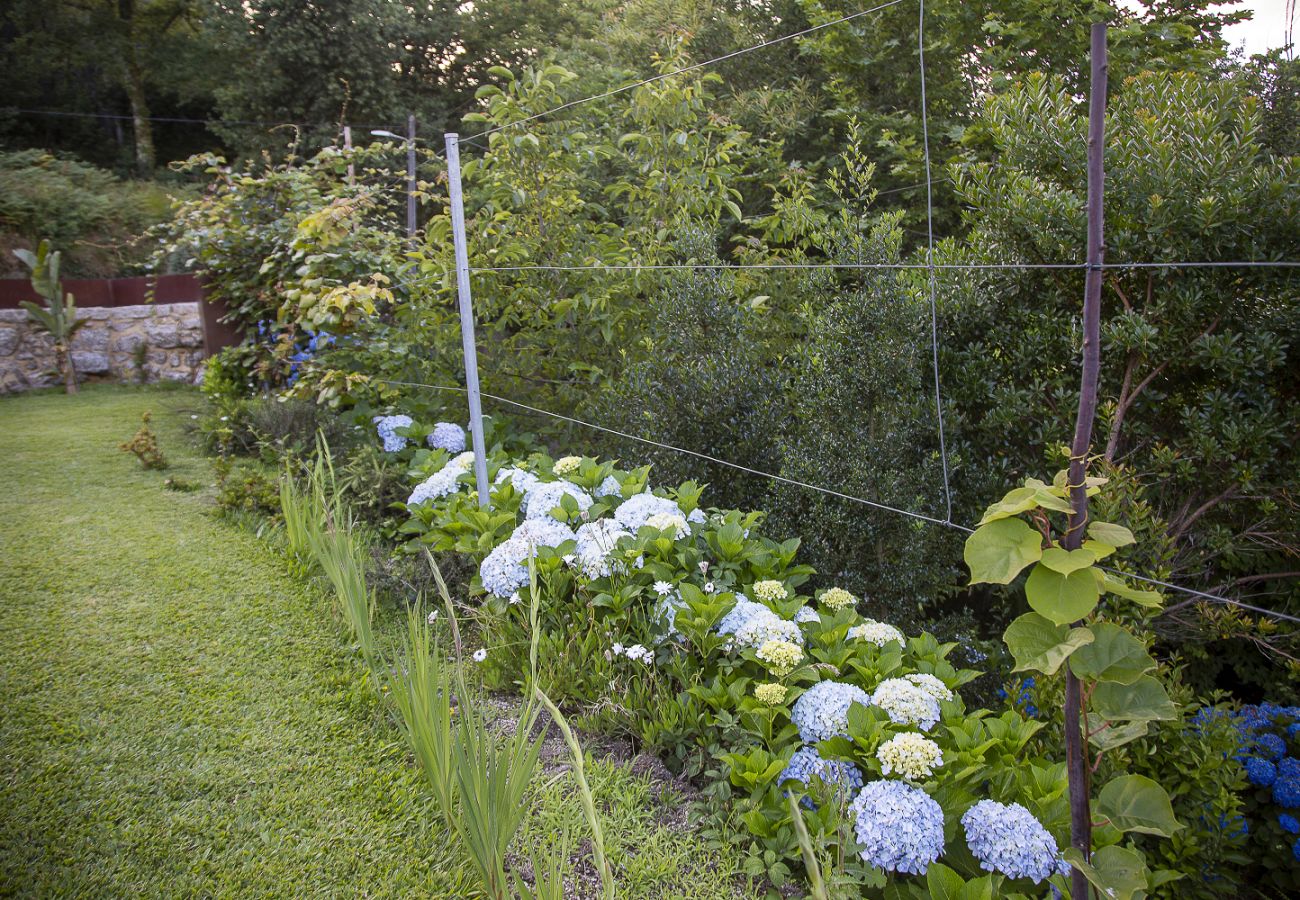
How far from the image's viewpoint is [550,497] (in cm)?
333

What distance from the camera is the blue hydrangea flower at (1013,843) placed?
175 centimetres

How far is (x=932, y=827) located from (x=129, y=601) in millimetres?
3305

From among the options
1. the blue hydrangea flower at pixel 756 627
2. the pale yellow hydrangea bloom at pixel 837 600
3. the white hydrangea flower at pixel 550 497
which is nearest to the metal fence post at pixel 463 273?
the white hydrangea flower at pixel 550 497

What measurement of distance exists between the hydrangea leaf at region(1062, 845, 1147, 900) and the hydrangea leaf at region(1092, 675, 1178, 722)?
22 cm

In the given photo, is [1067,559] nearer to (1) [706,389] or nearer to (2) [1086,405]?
(2) [1086,405]

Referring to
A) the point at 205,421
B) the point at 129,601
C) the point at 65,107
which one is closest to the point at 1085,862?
the point at 129,601

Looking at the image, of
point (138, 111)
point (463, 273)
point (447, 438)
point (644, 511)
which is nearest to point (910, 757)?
point (644, 511)

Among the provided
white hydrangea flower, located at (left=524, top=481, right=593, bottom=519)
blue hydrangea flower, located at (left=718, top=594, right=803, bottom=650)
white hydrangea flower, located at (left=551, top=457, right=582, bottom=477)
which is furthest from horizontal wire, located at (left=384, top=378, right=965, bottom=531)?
blue hydrangea flower, located at (left=718, top=594, right=803, bottom=650)

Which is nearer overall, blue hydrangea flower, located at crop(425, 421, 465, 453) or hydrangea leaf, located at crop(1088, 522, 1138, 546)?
hydrangea leaf, located at crop(1088, 522, 1138, 546)

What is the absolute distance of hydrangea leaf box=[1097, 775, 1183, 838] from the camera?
1.29 meters

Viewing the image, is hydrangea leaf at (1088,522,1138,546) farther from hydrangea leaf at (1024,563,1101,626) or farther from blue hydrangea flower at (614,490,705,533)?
blue hydrangea flower at (614,490,705,533)

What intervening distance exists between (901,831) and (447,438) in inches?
131

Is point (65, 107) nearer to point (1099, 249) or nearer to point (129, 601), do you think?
point (129, 601)

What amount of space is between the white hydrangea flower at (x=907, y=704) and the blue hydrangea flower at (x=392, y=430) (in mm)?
3284
